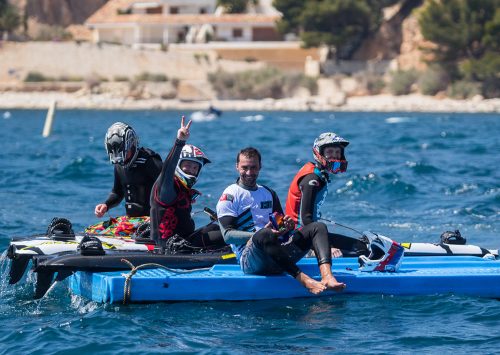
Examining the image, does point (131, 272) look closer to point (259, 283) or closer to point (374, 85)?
point (259, 283)

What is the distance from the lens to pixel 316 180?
414 inches

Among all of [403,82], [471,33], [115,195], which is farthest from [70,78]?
[115,195]

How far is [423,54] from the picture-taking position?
7869 cm

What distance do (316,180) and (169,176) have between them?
1.46m

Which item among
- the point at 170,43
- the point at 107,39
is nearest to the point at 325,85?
the point at 170,43

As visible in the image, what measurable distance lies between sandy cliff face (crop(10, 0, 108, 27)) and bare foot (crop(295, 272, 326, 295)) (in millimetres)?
90140

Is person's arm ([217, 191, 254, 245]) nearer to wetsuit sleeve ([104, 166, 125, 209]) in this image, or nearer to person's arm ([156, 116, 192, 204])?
person's arm ([156, 116, 192, 204])

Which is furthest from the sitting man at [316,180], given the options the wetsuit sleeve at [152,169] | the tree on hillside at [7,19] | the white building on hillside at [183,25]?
the tree on hillside at [7,19]

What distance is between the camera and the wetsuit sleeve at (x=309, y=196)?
1040 cm

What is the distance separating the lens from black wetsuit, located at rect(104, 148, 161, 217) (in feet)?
37.7

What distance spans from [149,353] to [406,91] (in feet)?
226

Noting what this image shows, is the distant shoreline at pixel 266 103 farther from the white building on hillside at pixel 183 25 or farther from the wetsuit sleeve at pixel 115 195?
the wetsuit sleeve at pixel 115 195

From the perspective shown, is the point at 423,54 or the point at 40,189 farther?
the point at 423,54

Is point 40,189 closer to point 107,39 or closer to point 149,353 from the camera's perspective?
point 149,353
